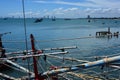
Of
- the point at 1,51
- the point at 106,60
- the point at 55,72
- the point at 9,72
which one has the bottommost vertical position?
the point at 9,72

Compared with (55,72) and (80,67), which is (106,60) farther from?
(55,72)

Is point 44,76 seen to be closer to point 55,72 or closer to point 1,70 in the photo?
point 55,72

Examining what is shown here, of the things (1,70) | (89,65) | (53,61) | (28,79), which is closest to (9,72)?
(1,70)

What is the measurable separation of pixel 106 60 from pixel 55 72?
2869 mm

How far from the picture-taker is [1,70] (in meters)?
36.4

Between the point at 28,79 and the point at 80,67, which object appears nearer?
the point at 80,67

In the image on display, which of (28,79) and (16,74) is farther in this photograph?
(16,74)

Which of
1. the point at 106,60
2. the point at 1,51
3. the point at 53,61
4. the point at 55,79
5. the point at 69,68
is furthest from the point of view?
the point at 53,61

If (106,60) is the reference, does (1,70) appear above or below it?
below

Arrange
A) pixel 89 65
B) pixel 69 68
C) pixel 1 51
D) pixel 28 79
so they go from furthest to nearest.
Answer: pixel 1 51
pixel 28 79
pixel 69 68
pixel 89 65

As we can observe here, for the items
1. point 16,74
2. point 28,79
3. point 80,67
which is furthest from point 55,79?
point 16,74

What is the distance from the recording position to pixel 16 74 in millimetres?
35125

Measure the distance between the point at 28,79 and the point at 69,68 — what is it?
7.29ft

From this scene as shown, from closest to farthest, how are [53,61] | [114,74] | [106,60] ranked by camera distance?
[106,60] → [114,74] → [53,61]
